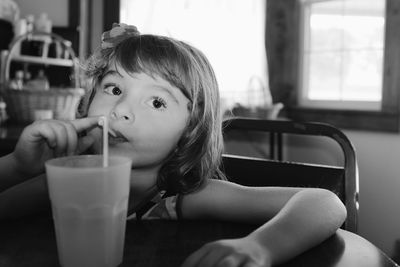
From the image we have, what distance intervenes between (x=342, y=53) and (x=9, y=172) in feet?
6.93

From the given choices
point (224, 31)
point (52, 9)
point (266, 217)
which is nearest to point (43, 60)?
point (52, 9)

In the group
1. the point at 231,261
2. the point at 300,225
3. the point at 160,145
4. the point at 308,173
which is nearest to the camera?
the point at 231,261

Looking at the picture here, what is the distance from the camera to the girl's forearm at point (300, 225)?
0.55m

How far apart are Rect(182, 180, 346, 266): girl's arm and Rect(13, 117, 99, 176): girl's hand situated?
256 millimetres

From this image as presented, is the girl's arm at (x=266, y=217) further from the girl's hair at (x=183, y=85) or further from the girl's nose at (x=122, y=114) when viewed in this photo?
the girl's nose at (x=122, y=114)

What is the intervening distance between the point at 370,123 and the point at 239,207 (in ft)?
5.66

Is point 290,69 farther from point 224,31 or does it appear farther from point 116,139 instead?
point 116,139

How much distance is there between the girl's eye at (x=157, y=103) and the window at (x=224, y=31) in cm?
165

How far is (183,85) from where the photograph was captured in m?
0.87

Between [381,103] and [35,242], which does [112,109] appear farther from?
[381,103]

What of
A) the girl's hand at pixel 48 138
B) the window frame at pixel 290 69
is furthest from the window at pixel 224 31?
the girl's hand at pixel 48 138

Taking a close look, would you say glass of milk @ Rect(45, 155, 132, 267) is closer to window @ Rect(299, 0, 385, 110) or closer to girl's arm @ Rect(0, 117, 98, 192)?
girl's arm @ Rect(0, 117, 98, 192)

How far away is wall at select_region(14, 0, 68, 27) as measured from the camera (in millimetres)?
2877

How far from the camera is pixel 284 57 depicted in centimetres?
266
